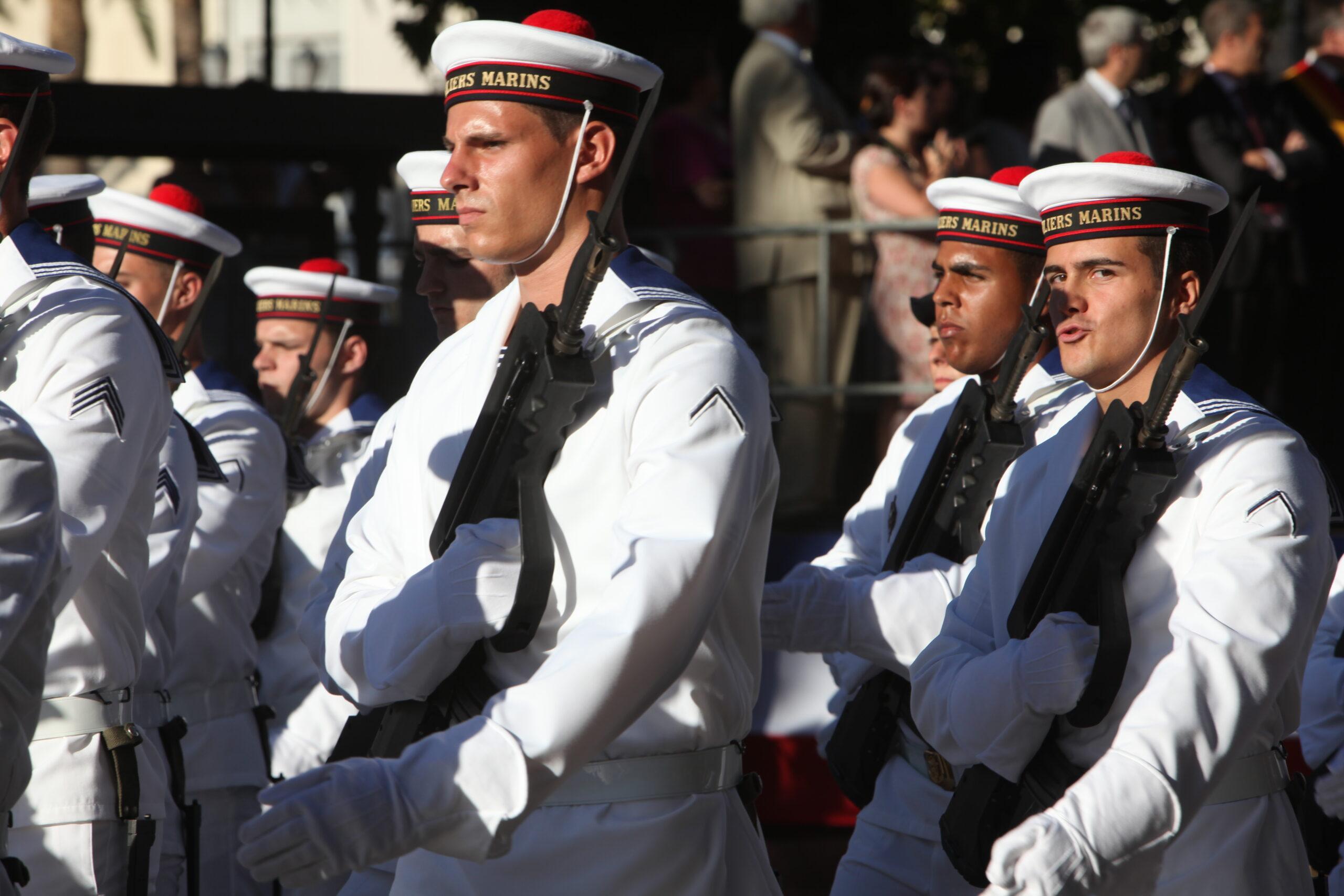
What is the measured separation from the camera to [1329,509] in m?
3.15

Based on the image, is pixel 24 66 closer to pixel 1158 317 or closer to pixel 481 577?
pixel 481 577

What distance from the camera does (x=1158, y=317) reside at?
348cm

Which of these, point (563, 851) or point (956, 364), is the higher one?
point (956, 364)

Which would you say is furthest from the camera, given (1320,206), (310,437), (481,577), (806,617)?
(1320,206)

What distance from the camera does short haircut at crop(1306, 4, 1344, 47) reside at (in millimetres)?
7836

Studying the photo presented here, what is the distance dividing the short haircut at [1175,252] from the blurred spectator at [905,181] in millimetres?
3893

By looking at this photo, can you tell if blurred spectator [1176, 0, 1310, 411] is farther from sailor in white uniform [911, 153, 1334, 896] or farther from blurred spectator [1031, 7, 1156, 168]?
sailor in white uniform [911, 153, 1334, 896]

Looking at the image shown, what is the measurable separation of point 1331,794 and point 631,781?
8.10ft

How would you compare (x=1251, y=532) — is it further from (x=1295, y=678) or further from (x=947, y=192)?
(x=947, y=192)

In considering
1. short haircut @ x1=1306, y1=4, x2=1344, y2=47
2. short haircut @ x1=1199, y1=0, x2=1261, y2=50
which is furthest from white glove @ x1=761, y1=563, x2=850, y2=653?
short haircut @ x1=1306, y1=4, x2=1344, y2=47

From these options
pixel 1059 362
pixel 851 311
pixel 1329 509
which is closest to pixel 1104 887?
pixel 1329 509

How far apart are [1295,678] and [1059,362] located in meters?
1.35

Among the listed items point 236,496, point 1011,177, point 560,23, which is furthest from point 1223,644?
point 236,496

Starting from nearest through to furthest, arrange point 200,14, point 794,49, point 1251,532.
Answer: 1. point 1251,532
2. point 794,49
3. point 200,14
